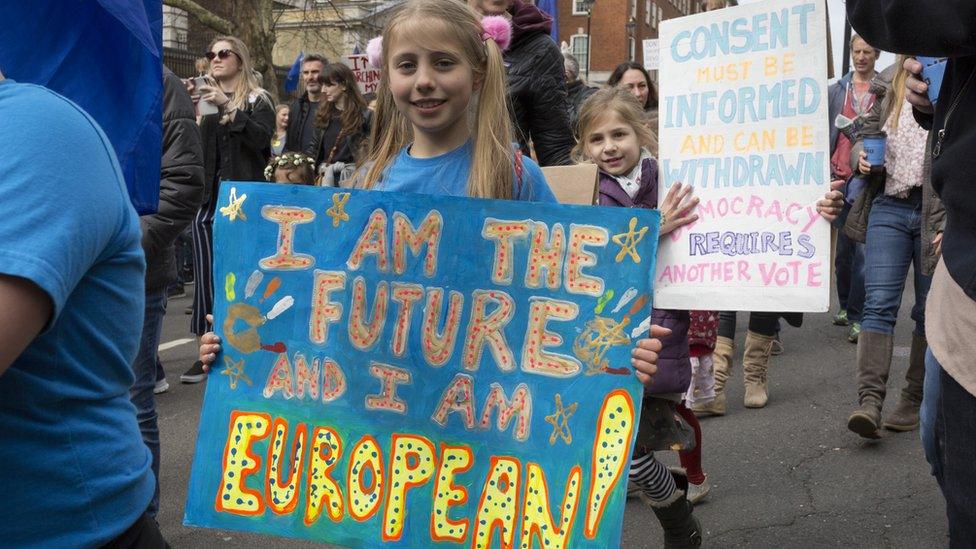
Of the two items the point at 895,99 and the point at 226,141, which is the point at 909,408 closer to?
the point at 895,99

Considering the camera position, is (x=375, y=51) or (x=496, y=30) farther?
(x=375, y=51)

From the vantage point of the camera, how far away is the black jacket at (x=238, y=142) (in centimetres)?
676

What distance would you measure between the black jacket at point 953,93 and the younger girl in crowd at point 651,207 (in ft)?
5.01

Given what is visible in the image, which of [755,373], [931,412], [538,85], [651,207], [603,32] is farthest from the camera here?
[603,32]

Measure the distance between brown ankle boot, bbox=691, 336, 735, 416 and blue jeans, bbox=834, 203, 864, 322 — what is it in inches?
69.5

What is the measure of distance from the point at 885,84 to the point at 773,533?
7.60 ft

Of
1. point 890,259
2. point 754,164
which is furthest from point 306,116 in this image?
point 754,164

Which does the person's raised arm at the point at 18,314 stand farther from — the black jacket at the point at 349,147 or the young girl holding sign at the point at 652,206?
the black jacket at the point at 349,147

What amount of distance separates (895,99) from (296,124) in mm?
5088

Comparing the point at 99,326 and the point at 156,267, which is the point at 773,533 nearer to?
the point at 156,267

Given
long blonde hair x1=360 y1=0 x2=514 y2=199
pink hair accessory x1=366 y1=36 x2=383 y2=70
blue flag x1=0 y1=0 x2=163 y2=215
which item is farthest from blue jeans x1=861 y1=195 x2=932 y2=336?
blue flag x1=0 y1=0 x2=163 y2=215

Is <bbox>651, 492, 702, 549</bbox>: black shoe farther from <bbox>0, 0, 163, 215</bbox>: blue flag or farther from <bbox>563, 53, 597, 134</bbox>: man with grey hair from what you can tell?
<bbox>563, 53, 597, 134</bbox>: man with grey hair

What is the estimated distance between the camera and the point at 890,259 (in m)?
4.94

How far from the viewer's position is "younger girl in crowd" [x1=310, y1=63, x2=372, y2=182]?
7.65 metres
